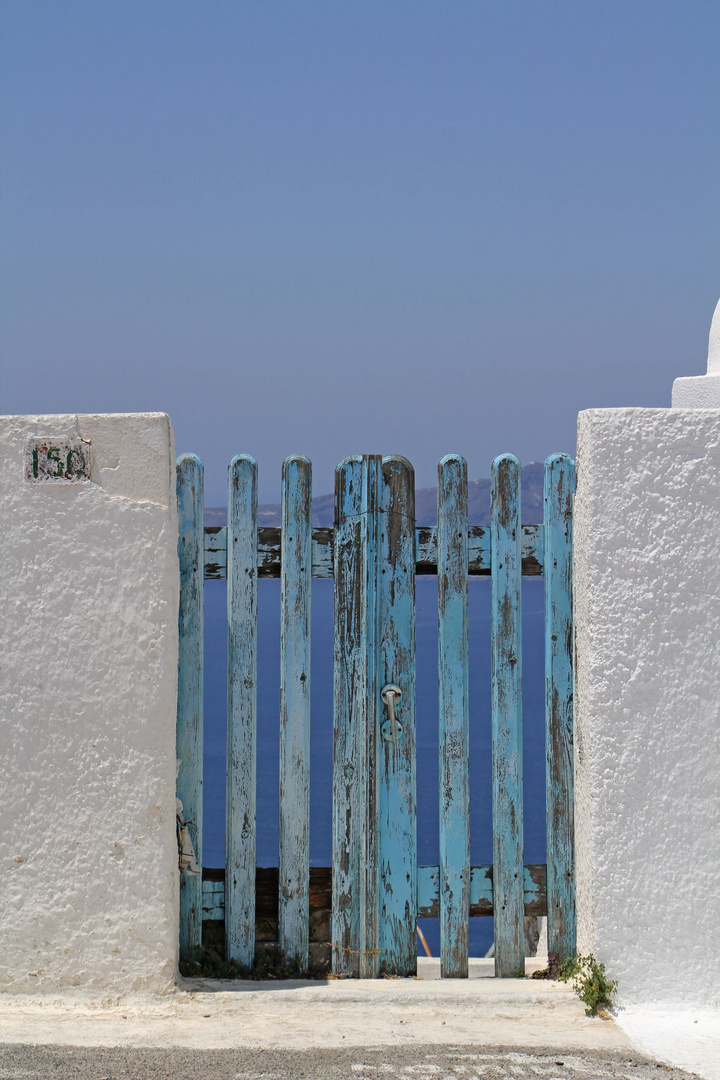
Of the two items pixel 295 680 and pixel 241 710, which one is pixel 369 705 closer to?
pixel 295 680

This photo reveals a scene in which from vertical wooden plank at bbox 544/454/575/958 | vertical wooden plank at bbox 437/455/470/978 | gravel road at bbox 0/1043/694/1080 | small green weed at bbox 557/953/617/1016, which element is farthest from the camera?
vertical wooden plank at bbox 544/454/575/958

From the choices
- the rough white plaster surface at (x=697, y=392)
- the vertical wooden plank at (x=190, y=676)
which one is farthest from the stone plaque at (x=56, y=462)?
the rough white plaster surface at (x=697, y=392)

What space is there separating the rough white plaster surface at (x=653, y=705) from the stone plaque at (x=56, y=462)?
6.31 ft

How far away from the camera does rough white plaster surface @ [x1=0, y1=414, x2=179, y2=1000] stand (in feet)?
12.1

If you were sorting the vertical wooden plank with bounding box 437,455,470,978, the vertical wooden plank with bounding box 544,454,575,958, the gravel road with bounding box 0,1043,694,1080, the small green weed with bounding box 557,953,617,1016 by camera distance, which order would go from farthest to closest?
the vertical wooden plank with bounding box 544,454,575,958
the vertical wooden plank with bounding box 437,455,470,978
the small green weed with bounding box 557,953,617,1016
the gravel road with bounding box 0,1043,694,1080

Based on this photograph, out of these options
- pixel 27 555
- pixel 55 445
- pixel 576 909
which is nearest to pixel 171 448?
pixel 55 445

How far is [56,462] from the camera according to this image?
373 cm

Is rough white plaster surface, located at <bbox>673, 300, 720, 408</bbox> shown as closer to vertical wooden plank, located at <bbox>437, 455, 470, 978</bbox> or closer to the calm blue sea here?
vertical wooden plank, located at <bbox>437, 455, 470, 978</bbox>

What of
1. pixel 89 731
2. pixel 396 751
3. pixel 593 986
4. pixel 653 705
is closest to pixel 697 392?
pixel 653 705

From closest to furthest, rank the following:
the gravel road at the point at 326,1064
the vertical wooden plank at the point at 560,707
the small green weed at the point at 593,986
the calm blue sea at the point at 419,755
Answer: the gravel road at the point at 326,1064 < the small green weed at the point at 593,986 < the vertical wooden plank at the point at 560,707 < the calm blue sea at the point at 419,755

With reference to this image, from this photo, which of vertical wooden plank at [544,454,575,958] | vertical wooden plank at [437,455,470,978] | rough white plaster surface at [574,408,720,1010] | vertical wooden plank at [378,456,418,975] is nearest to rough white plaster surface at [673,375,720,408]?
rough white plaster surface at [574,408,720,1010]

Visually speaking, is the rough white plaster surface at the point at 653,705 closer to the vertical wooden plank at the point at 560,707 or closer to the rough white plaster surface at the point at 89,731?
the vertical wooden plank at the point at 560,707

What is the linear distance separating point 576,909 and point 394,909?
2.39ft

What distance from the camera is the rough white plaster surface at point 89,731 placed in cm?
369
